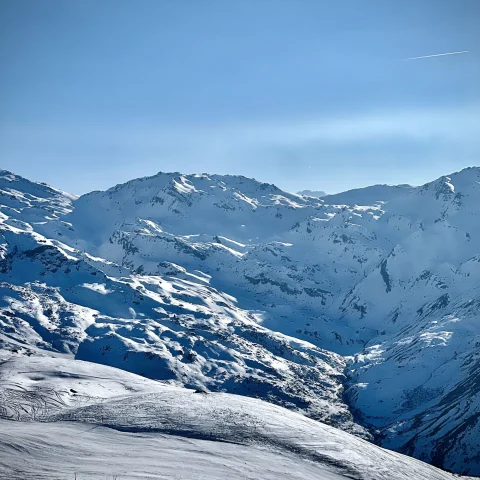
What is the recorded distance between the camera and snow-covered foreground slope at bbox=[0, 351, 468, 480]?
5150 cm

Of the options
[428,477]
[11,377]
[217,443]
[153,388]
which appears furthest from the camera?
[153,388]

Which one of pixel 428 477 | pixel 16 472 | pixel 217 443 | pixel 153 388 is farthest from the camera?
pixel 153 388

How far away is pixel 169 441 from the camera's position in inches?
2405

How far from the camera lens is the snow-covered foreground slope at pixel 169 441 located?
169 feet

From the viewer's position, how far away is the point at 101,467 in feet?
164

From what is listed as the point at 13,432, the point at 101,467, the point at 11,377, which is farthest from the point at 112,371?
the point at 101,467

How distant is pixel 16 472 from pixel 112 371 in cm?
6042

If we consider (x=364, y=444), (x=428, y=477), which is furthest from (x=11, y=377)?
(x=428, y=477)

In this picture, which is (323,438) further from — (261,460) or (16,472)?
(16,472)

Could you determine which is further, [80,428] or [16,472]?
[80,428]

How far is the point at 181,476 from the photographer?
5006 cm

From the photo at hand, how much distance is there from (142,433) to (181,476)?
587 inches

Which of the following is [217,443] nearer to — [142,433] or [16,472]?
[142,433]

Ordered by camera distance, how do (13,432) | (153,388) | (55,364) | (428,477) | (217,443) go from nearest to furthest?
(13,432) → (217,443) → (428,477) → (153,388) → (55,364)
